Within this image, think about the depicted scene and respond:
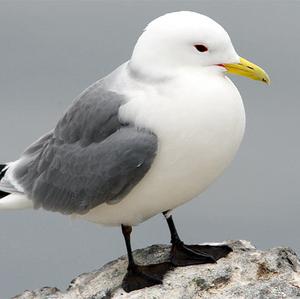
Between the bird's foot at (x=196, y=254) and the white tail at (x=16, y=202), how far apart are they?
1151 mm

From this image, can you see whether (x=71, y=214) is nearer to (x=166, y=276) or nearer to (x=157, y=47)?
(x=166, y=276)

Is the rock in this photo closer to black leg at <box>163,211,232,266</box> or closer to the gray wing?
black leg at <box>163,211,232,266</box>

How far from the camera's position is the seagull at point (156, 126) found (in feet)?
31.3

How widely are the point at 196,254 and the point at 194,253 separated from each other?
0.02 m

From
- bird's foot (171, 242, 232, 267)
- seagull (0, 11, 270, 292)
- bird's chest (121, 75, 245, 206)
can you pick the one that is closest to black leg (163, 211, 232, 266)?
bird's foot (171, 242, 232, 267)

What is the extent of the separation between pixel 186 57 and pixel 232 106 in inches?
18.5

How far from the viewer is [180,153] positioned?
31.4ft

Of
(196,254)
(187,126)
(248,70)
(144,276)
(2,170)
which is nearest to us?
(187,126)

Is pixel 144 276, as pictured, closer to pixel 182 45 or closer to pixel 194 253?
pixel 194 253

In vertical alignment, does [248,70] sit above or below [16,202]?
above

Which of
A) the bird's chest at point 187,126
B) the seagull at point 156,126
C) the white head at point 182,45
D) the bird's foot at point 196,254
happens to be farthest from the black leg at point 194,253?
the white head at point 182,45

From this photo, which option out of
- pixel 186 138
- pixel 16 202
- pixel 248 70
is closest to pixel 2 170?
pixel 16 202

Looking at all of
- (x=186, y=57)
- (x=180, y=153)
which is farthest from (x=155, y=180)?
(x=186, y=57)

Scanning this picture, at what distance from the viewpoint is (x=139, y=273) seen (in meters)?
10.1
